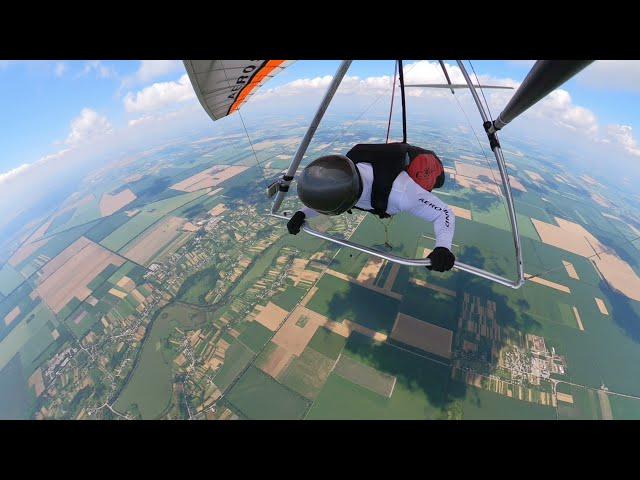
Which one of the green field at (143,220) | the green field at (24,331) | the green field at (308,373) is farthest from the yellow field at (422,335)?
the green field at (143,220)

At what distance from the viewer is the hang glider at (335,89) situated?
4.98 ft

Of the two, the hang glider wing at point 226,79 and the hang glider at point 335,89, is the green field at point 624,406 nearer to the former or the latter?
the hang glider at point 335,89

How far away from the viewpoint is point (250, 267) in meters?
21.9

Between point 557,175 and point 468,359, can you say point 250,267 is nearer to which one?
point 468,359

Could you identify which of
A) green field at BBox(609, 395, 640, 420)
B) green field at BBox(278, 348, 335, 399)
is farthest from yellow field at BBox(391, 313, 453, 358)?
green field at BBox(609, 395, 640, 420)

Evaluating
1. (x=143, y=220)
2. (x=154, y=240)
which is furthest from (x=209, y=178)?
(x=154, y=240)

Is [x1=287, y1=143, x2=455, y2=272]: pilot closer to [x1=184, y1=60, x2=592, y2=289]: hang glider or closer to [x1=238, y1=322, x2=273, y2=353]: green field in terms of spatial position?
[x1=184, y1=60, x2=592, y2=289]: hang glider

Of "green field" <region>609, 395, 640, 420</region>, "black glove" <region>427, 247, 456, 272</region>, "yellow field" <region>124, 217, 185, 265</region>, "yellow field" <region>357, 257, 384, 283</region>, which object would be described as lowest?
"yellow field" <region>124, 217, 185, 265</region>

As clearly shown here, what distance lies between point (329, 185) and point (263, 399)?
1451cm

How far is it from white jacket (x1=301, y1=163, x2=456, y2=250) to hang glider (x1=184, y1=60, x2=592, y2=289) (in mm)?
577

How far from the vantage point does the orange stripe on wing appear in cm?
340

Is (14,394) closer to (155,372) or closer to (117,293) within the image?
(117,293)
